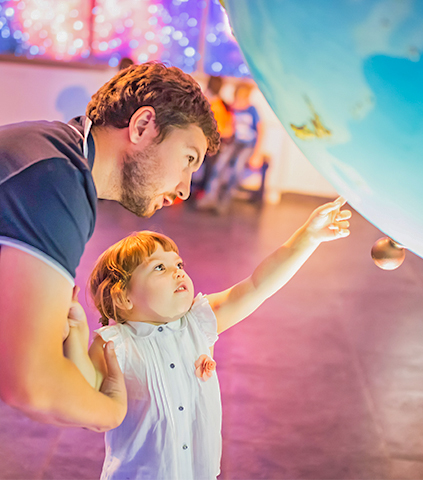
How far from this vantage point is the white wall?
662 cm

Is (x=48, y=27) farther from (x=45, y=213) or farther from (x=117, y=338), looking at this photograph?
(x=45, y=213)

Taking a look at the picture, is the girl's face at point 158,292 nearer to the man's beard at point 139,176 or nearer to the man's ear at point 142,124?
the man's beard at point 139,176

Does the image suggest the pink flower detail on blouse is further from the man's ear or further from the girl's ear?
the man's ear

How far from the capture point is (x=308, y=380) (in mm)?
2855

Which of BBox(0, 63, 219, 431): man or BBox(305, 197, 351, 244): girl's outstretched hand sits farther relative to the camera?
BBox(305, 197, 351, 244): girl's outstretched hand

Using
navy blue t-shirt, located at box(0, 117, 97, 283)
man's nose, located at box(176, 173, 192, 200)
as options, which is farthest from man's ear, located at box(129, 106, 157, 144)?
navy blue t-shirt, located at box(0, 117, 97, 283)

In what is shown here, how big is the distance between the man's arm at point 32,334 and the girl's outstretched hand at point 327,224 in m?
0.75

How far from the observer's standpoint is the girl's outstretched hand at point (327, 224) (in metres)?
1.45

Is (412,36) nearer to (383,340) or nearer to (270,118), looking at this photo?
(383,340)

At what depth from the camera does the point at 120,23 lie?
6.72 m

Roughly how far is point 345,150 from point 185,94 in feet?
2.05

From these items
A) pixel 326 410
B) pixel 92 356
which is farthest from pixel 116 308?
pixel 326 410

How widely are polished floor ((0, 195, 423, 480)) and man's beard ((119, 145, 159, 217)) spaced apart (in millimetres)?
373

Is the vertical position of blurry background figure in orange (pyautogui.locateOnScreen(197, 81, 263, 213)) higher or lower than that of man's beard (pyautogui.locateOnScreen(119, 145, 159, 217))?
lower
